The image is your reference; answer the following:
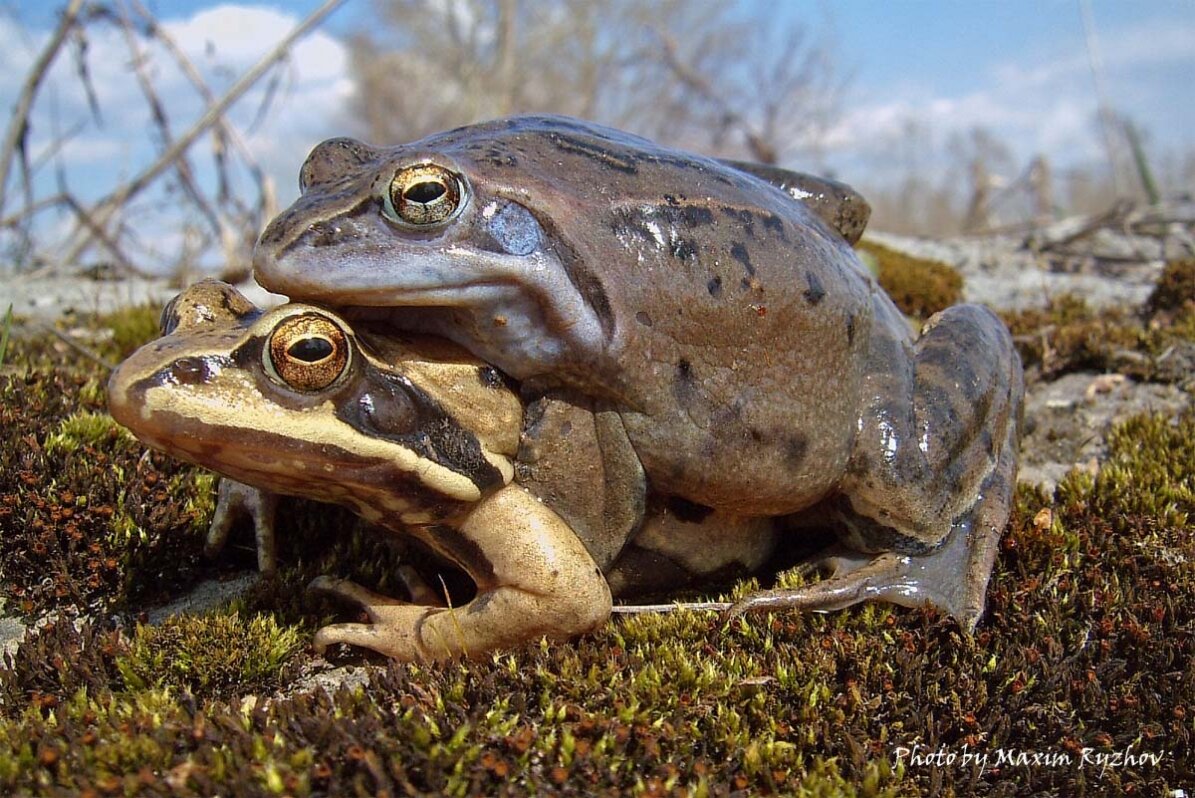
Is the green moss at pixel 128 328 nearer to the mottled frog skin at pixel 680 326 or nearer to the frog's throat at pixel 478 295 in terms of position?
the mottled frog skin at pixel 680 326

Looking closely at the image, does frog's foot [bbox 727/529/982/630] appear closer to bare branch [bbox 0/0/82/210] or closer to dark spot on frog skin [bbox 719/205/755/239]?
dark spot on frog skin [bbox 719/205/755/239]

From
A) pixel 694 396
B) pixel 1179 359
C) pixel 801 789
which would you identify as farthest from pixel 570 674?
pixel 1179 359

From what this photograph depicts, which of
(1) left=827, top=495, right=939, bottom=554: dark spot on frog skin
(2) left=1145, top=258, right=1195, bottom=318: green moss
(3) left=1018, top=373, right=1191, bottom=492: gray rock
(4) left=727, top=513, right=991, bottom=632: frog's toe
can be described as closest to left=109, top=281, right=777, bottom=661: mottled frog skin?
(4) left=727, top=513, right=991, bottom=632: frog's toe

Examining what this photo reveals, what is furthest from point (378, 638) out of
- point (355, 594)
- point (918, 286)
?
point (918, 286)

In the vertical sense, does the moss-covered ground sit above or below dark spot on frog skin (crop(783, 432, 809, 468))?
below

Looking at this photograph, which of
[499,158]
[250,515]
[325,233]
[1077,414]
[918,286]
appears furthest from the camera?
[918,286]

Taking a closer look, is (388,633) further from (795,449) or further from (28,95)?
(28,95)
